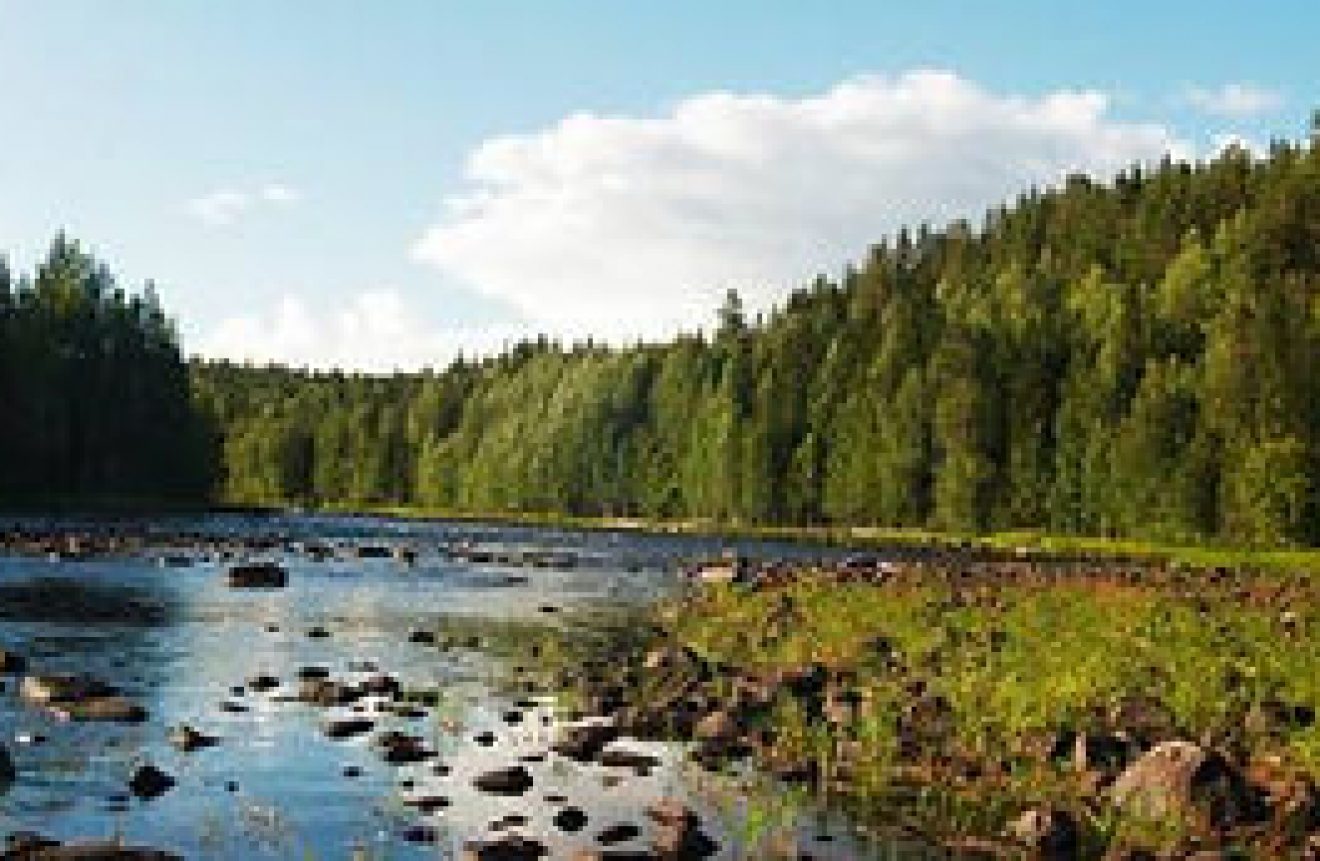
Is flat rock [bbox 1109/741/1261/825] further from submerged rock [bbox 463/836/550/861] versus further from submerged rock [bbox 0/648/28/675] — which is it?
submerged rock [bbox 0/648/28/675]

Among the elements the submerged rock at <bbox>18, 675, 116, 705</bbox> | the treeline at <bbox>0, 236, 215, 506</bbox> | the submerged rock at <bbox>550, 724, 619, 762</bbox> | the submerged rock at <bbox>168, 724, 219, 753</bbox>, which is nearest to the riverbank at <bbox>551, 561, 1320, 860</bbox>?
the submerged rock at <bbox>550, 724, 619, 762</bbox>

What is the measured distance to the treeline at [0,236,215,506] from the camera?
140875mm

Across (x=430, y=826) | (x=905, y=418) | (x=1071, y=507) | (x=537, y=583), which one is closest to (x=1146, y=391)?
(x=1071, y=507)

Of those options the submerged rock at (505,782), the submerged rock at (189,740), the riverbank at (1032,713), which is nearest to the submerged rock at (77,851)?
the submerged rock at (505,782)

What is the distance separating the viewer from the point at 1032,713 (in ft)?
104

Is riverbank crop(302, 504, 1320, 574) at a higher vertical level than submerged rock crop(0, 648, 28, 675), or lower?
higher

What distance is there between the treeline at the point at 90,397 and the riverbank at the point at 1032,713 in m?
103

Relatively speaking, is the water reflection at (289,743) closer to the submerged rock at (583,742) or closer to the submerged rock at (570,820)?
the submerged rock at (570,820)

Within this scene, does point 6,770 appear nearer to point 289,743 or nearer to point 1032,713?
point 289,743

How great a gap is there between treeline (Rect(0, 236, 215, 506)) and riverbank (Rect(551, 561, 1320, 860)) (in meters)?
103

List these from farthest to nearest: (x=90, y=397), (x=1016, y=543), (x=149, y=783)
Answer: (x=90, y=397) → (x=1016, y=543) → (x=149, y=783)

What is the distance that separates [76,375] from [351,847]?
450 ft

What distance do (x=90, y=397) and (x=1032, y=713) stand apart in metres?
132

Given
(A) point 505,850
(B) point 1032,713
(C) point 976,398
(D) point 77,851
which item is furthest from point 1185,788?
(C) point 976,398
